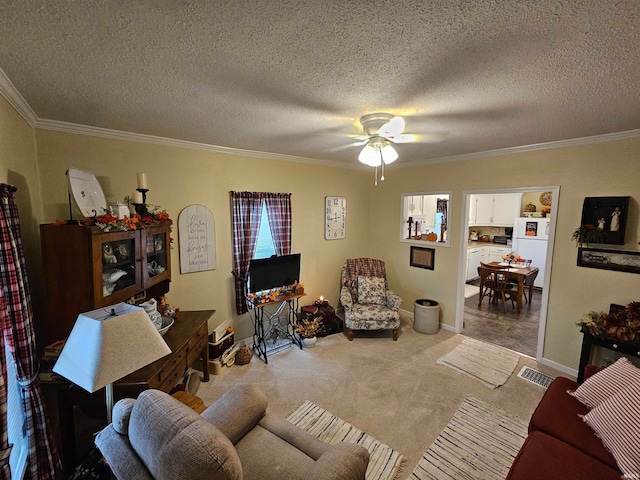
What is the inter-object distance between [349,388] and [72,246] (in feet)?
8.69

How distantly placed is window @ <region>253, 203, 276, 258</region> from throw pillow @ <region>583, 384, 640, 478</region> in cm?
334

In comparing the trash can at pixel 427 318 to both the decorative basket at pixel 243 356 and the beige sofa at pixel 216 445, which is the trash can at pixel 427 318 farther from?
the beige sofa at pixel 216 445

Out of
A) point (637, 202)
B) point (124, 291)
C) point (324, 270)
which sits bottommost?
point (324, 270)

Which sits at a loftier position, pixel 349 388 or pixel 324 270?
pixel 324 270

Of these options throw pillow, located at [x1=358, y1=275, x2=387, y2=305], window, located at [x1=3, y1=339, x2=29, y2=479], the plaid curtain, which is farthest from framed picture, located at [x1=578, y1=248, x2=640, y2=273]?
window, located at [x1=3, y1=339, x2=29, y2=479]

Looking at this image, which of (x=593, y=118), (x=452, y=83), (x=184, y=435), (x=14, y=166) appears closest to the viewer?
(x=184, y=435)

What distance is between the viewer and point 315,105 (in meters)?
1.99

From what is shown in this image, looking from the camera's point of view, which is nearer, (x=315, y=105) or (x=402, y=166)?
(x=315, y=105)

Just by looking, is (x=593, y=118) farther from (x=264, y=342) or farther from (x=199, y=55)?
(x=264, y=342)

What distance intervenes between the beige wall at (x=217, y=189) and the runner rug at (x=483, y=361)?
2009mm

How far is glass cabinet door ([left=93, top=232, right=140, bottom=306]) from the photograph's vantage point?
1863 mm

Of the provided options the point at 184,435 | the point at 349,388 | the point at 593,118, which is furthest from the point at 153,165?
the point at 593,118

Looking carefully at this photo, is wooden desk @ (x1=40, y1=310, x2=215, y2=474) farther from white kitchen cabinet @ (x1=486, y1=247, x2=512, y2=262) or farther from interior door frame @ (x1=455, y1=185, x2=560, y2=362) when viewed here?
white kitchen cabinet @ (x1=486, y1=247, x2=512, y2=262)

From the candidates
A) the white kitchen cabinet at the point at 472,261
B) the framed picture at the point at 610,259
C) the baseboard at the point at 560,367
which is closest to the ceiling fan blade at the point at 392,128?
the framed picture at the point at 610,259
